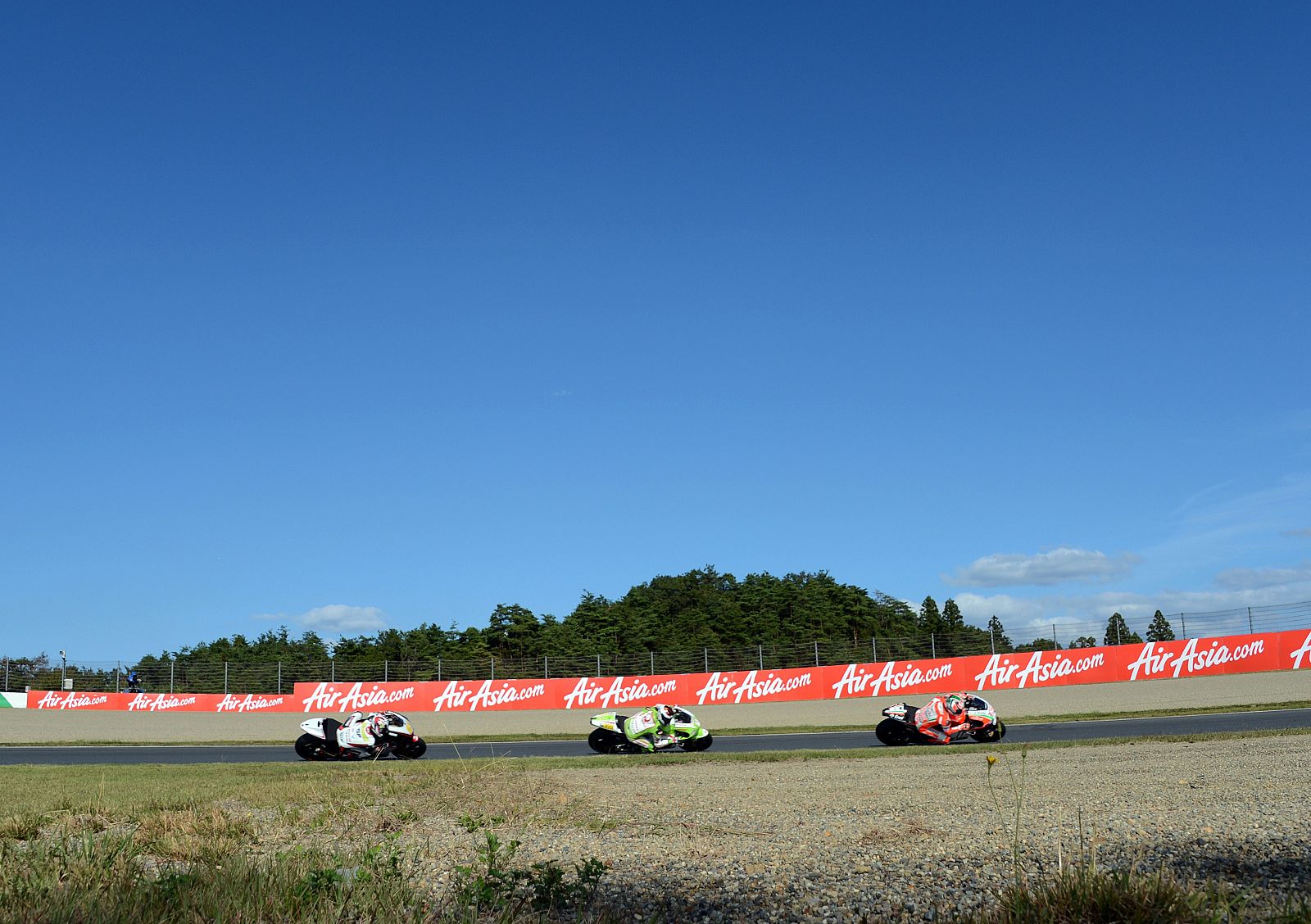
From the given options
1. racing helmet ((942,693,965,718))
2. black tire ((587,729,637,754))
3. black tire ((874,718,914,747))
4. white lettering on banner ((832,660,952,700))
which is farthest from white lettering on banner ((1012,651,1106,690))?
black tire ((587,729,637,754))

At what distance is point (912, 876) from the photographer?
21.6 feet

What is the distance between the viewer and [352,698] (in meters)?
44.0

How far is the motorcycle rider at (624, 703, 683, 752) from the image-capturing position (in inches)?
1011

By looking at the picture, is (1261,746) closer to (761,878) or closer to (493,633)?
(761,878)

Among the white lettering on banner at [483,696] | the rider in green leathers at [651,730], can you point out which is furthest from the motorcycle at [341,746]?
the white lettering on banner at [483,696]

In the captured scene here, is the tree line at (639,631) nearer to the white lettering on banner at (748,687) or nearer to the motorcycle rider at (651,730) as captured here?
the white lettering on banner at (748,687)

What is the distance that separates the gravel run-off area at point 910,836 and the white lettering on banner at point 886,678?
77.0ft

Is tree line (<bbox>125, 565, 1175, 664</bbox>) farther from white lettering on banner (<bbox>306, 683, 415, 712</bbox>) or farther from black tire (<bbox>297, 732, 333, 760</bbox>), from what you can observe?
black tire (<bbox>297, 732, 333, 760</bbox>)

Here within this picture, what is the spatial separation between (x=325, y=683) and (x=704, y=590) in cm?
6526

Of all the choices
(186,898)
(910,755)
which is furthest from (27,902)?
(910,755)

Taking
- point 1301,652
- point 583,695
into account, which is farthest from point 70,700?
point 1301,652

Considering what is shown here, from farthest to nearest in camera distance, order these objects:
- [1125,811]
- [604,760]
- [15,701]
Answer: [15,701]
[604,760]
[1125,811]

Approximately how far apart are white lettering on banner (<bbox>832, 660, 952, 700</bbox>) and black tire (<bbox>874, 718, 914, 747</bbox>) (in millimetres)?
14309

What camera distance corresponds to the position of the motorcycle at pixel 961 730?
25.0 meters
